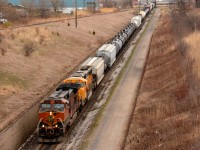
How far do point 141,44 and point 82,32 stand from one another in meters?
15.1

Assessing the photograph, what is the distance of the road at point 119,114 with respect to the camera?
86.3 ft

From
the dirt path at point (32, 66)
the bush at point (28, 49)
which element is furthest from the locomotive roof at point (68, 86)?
the bush at point (28, 49)

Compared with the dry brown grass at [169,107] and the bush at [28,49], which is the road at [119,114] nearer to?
the dry brown grass at [169,107]

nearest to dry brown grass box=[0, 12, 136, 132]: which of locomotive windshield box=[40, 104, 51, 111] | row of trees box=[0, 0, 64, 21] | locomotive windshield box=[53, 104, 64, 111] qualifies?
locomotive windshield box=[40, 104, 51, 111]

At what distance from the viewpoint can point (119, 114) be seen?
105 ft

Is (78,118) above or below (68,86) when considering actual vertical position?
below

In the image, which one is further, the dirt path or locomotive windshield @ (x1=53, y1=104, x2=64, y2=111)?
the dirt path

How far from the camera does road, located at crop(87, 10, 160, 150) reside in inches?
1036

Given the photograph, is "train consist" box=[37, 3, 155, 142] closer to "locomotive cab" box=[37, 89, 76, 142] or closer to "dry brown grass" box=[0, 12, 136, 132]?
"locomotive cab" box=[37, 89, 76, 142]

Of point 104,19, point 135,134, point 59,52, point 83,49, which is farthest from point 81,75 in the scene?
point 104,19

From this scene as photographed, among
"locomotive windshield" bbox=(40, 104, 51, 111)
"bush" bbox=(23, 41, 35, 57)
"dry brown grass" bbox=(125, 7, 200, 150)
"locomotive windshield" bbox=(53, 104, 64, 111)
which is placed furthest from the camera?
"bush" bbox=(23, 41, 35, 57)

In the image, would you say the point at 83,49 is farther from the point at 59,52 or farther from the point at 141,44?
the point at 141,44

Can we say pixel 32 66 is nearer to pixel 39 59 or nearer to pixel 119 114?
pixel 39 59

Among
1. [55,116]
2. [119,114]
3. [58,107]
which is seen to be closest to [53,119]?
[55,116]
